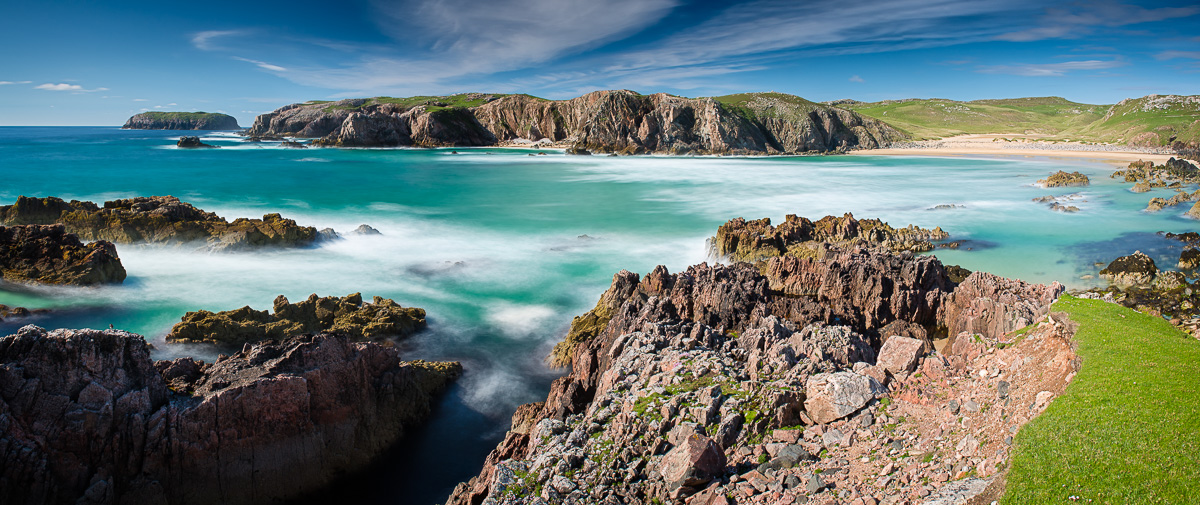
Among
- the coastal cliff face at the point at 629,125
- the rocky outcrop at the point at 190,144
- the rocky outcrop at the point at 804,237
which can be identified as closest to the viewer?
the rocky outcrop at the point at 804,237

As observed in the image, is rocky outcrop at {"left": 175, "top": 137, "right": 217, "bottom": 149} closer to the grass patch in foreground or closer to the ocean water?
the ocean water

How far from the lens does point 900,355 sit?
9703 millimetres

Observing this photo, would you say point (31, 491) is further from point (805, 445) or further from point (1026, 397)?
point (1026, 397)

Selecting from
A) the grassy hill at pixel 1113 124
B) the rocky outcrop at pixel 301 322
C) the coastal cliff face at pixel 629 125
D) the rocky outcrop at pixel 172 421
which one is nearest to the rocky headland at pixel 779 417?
the rocky outcrop at pixel 172 421

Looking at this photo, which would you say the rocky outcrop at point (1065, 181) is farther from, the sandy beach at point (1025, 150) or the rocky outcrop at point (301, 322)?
the rocky outcrop at point (301, 322)

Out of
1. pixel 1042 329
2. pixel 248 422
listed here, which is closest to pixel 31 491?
pixel 248 422

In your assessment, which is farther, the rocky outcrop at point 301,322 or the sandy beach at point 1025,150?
the sandy beach at point 1025,150

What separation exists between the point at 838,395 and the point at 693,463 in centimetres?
273

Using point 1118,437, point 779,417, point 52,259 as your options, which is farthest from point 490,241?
point 1118,437

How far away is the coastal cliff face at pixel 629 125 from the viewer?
135 m

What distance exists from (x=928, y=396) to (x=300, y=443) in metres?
11.5

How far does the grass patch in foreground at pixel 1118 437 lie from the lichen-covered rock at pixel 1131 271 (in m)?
19.3

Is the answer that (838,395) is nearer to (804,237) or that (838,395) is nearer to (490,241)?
(804,237)

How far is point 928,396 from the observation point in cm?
868
